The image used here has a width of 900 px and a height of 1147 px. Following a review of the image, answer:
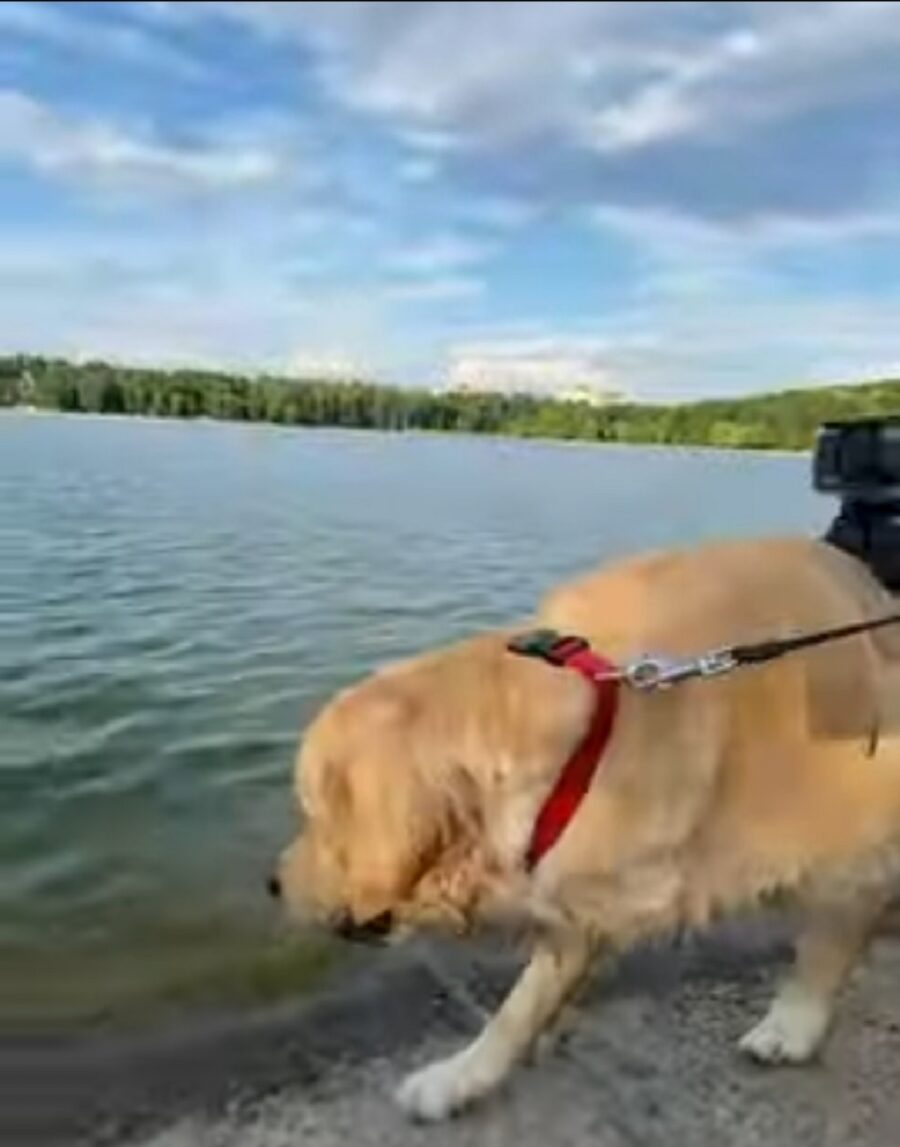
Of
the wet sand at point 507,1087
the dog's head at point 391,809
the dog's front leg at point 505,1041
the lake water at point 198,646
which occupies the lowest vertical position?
the lake water at point 198,646

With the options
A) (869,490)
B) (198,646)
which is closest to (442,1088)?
(869,490)

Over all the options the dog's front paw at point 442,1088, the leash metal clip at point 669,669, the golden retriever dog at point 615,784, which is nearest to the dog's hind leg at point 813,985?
the golden retriever dog at point 615,784

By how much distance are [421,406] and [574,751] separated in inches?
352

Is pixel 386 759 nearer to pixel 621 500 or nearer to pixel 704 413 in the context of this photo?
pixel 704 413

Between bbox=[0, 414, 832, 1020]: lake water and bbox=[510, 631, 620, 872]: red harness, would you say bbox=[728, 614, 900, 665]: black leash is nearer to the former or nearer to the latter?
bbox=[510, 631, 620, 872]: red harness

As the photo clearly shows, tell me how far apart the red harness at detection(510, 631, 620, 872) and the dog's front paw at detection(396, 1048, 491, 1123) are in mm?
629

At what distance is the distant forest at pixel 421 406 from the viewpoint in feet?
23.5

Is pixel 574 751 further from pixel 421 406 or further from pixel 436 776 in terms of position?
pixel 421 406

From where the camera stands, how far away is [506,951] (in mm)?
3410

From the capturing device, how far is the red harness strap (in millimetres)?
2576

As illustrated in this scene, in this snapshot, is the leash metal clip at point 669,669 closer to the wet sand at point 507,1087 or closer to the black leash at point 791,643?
the black leash at point 791,643

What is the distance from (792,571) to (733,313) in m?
1.63

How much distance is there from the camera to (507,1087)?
306cm

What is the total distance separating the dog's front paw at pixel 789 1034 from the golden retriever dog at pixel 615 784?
0.89 feet
